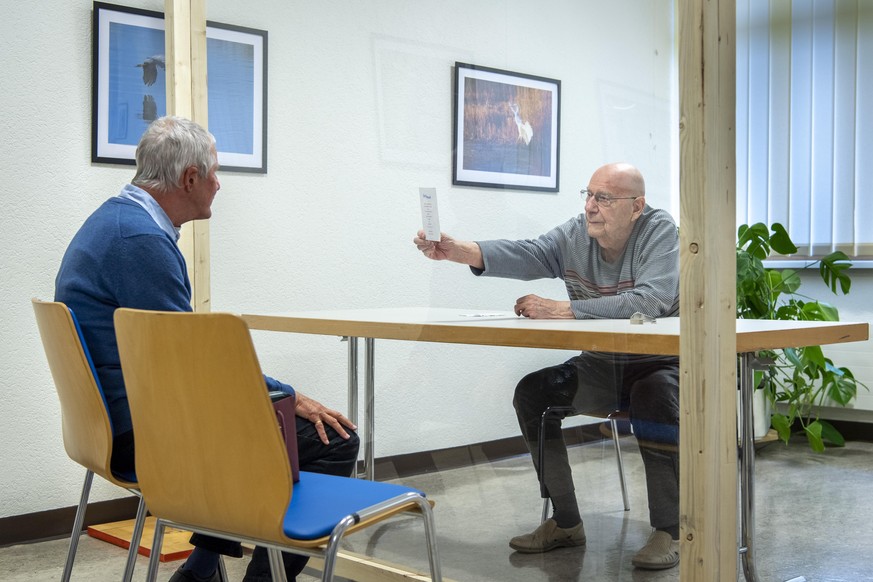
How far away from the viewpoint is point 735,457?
185cm

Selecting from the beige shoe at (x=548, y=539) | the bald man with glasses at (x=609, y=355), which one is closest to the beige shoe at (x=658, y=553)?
the bald man with glasses at (x=609, y=355)

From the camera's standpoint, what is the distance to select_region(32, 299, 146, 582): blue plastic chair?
6.08 feet

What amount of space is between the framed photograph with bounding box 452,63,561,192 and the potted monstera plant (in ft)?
1.60

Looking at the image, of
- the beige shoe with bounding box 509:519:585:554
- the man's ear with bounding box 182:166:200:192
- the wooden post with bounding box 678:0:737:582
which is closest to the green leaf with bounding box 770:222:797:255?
the wooden post with bounding box 678:0:737:582

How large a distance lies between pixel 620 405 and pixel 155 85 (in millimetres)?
2160

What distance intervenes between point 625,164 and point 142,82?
1.99 metres

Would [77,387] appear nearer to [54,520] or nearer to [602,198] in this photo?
[602,198]

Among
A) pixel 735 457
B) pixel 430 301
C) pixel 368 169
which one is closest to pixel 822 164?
pixel 735 457

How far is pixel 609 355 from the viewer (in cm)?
198

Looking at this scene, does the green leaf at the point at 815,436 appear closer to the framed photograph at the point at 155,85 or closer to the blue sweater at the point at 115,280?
the blue sweater at the point at 115,280

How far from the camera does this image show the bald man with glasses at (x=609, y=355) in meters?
1.92

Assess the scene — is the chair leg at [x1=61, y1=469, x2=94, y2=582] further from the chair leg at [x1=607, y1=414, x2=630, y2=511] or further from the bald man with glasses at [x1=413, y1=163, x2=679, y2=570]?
the chair leg at [x1=607, y1=414, x2=630, y2=511]

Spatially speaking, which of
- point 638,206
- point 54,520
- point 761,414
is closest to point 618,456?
point 638,206

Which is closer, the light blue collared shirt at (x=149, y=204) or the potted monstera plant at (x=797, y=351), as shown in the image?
the light blue collared shirt at (x=149, y=204)
